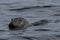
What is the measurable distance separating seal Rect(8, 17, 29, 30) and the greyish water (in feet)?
0.87

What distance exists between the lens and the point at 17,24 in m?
15.6

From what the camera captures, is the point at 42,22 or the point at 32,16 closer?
the point at 42,22

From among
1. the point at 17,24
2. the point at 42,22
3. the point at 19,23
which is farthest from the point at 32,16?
the point at 17,24

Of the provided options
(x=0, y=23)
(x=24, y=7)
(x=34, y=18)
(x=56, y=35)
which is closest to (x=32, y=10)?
(x=24, y=7)

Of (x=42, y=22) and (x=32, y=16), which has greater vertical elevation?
(x=32, y=16)

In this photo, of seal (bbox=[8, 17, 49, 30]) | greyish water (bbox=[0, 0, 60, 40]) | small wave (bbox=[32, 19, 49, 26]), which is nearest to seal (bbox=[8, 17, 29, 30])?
seal (bbox=[8, 17, 49, 30])

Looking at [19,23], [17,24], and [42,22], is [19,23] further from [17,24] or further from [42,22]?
[42,22]

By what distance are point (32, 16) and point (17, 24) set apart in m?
1.97

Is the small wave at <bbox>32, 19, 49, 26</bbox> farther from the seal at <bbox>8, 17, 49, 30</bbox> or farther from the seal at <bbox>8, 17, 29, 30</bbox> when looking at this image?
the seal at <bbox>8, 17, 29, 30</bbox>

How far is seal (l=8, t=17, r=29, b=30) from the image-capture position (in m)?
A: 15.4

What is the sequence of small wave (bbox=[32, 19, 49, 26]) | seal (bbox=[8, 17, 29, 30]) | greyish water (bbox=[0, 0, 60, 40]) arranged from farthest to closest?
1. small wave (bbox=[32, 19, 49, 26])
2. seal (bbox=[8, 17, 29, 30])
3. greyish water (bbox=[0, 0, 60, 40])

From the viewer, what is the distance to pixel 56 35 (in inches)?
556

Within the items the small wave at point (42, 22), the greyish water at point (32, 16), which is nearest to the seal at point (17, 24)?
the greyish water at point (32, 16)

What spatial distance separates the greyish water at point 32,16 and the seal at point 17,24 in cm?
26
